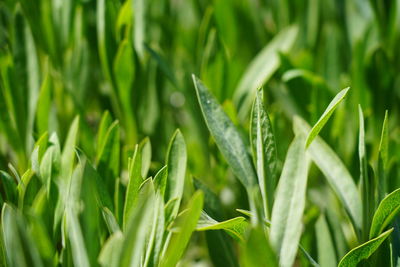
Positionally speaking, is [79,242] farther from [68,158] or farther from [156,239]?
[68,158]

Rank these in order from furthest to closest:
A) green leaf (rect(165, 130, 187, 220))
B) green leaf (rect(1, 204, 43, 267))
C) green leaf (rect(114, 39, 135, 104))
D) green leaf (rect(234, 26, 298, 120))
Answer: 1. green leaf (rect(234, 26, 298, 120))
2. green leaf (rect(114, 39, 135, 104))
3. green leaf (rect(165, 130, 187, 220))
4. green leaf (rect(1, 204, 43, 267))

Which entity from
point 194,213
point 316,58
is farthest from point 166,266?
point 316,58

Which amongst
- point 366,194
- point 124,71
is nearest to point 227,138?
point 366,194

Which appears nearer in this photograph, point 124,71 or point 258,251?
point 258,251

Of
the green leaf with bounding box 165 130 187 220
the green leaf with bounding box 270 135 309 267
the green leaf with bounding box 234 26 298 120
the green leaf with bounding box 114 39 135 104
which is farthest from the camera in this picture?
the green leaf with bounding box 234 26 298 120

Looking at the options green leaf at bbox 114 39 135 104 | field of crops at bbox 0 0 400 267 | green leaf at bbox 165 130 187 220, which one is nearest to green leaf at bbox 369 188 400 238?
field of crops at bbox 0 0 400 267

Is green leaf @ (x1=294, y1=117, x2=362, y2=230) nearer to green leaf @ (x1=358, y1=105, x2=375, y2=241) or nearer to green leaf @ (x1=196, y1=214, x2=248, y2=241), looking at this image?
green leaf @ (x1=358, y1=105, x2=375, y2=241)
